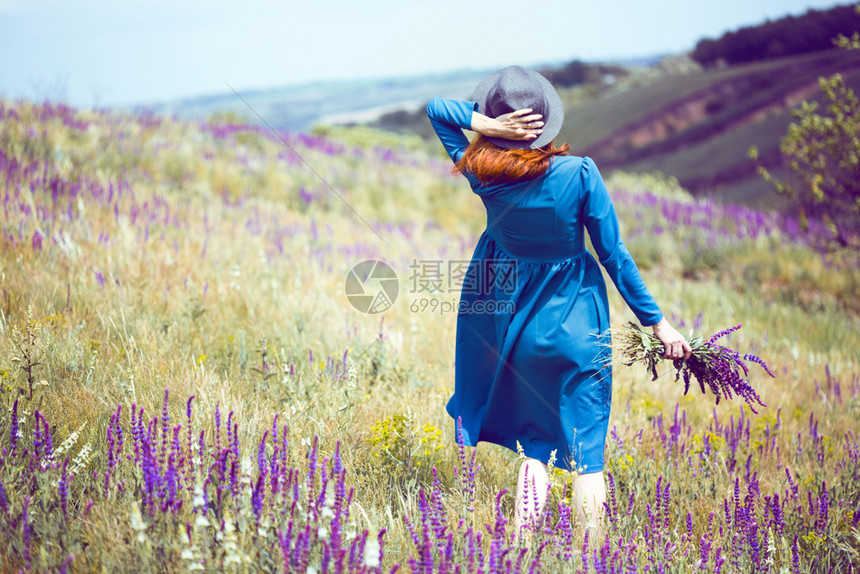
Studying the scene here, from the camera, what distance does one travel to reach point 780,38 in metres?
17.4

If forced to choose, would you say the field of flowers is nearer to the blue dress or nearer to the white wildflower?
the white wildflower

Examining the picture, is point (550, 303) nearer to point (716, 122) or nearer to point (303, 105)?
point (303, 105)

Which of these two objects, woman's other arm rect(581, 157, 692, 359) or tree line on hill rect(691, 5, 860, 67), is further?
tree line on hill rect(691, 5, 860, 67)

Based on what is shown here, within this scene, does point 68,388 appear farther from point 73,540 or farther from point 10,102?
point 10,102

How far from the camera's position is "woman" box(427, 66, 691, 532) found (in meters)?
2.30

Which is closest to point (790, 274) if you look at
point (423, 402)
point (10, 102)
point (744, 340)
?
point (744, 340)

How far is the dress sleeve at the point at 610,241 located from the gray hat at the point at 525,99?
7.9 inches

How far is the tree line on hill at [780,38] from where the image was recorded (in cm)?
1564

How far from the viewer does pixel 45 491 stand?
194 cm

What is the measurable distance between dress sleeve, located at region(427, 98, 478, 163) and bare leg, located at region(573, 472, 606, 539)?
1485mm
